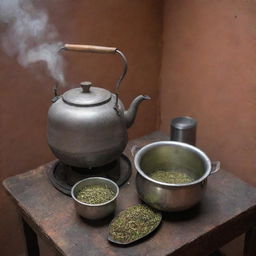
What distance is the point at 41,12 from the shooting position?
1635mm

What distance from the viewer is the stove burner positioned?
1438mm

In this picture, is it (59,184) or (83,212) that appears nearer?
(83,212)

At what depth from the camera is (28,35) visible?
1635mm

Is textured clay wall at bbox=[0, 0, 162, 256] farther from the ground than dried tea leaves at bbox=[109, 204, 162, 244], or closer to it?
farther from the ground

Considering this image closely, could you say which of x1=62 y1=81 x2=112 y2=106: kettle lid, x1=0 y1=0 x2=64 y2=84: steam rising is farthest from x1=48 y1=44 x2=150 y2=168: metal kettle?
x1=0 y1=0 x2=64 y2=84: steam rising

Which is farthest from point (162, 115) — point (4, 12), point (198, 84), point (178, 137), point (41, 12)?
point (4, 12)

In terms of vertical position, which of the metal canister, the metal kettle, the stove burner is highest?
the metal kettle

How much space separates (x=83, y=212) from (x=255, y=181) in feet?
3.02

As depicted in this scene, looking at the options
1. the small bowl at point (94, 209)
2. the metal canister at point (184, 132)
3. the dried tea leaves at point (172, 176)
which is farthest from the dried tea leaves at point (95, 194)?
the metal canister at point (184, 132)

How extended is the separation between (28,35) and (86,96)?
0.51 m

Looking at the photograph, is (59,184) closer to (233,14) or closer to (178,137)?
(178,137)

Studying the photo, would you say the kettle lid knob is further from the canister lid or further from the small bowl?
the canister lid

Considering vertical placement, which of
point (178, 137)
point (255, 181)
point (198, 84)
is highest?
point (198, 84)

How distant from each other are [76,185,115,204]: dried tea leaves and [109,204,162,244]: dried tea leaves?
0.08 meters
